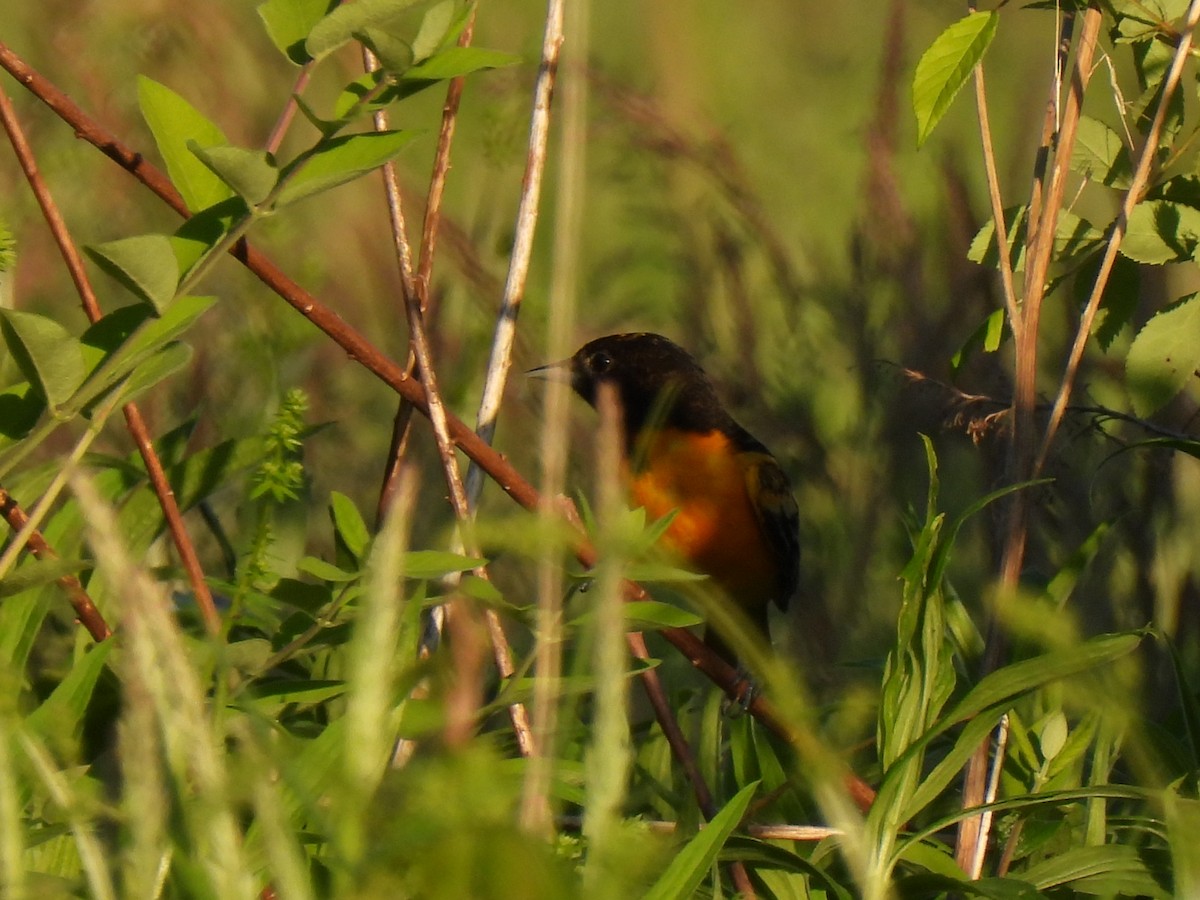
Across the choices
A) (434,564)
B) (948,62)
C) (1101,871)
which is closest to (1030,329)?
(948,62)

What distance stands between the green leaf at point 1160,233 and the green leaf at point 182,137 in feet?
3.97

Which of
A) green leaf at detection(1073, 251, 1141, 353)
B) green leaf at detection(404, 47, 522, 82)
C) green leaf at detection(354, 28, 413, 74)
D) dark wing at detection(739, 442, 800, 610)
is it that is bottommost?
dark wing at detection(739, 442, 800, 610)

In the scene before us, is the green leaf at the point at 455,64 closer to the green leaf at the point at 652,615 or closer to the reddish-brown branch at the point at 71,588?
the green leaf at the point at 652,615

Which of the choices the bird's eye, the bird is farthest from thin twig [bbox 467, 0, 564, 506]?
the bird's eye

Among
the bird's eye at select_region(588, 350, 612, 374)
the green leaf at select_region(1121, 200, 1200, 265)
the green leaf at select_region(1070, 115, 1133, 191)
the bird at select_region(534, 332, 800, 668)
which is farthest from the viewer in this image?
the bird's eye at select_region(588, 350, 612, 374)

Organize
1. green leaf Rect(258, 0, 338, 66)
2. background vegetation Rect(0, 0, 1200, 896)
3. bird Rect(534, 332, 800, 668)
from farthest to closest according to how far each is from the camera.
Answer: bird Rect(534, 332, 800, 668), green leaf Rect(258, 0, 338, 66), background vegetation Rect(0, 0, 1200, 896)

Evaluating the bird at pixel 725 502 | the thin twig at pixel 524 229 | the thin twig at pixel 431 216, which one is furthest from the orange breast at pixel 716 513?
the thin twig at pixel 431 216

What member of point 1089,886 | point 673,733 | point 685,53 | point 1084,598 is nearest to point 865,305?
point 1084,598

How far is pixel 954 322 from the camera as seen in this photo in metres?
3.95

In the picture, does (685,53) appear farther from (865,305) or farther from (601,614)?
(601,614)

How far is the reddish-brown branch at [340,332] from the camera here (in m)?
1.57

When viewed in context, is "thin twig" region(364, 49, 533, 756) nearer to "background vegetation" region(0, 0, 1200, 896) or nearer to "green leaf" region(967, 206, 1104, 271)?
"background vegetation" region(0, 0, 1200, 896)

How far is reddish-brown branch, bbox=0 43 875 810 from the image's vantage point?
5.15ft

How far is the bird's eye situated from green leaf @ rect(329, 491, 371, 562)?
309cm
